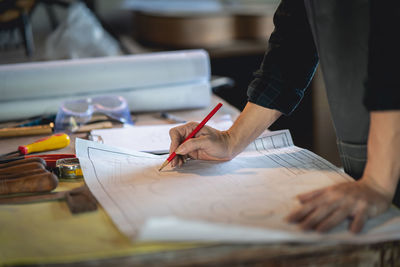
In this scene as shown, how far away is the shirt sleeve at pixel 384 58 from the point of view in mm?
633

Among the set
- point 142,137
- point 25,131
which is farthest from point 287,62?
point 25,131

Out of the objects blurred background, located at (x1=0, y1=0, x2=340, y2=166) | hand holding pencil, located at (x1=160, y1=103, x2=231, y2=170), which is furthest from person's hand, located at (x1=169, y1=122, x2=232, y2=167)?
blurred background, located at (x1=0, y1=0, x2=340, y2=166)

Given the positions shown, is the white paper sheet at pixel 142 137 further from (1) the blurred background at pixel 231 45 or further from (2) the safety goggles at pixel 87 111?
(1) the blurred background at pixel 231 45

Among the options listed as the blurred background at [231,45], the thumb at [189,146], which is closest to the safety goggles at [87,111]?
the thumb at [189,146]

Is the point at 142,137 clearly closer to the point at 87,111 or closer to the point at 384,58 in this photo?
the point at 87,111

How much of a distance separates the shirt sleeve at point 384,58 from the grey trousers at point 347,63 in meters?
0.08

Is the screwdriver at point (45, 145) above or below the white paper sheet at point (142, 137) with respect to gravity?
above

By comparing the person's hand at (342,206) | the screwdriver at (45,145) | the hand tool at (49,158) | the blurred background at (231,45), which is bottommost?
the blurred background at (231,45)

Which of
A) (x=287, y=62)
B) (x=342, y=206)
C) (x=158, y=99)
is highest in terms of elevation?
(x=287, y=62)

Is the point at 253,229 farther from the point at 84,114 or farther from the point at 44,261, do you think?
the point at 84,114

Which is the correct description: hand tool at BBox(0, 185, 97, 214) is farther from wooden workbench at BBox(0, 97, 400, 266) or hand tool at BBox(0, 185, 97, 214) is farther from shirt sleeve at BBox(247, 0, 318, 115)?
shirt sleeve at BBox(247, 0, 318, 115)

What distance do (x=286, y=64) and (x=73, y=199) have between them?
0.46m

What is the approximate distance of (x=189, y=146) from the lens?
0.88 meters

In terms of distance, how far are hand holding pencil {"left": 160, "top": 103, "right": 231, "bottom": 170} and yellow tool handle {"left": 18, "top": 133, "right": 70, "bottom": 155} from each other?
0.88 feet
